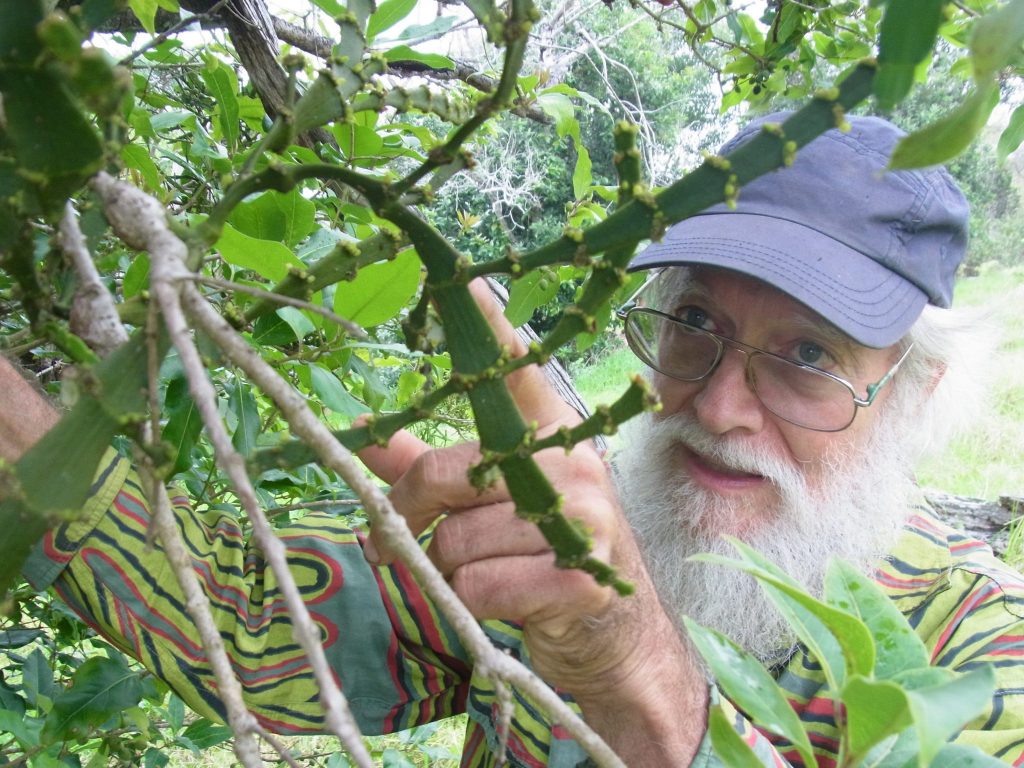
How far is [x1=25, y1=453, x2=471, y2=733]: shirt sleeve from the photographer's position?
3.24 ft

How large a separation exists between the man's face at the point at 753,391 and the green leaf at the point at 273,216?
756 mm

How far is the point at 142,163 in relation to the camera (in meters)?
0.90

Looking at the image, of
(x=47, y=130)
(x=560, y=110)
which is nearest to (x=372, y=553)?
(x=47, y=130)

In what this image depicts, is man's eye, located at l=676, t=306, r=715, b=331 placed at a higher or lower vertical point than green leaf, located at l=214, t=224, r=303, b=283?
higher

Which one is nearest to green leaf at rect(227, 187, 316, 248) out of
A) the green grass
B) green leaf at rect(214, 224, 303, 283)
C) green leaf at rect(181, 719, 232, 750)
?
green leaf at rect(214, 224, 303, 283)

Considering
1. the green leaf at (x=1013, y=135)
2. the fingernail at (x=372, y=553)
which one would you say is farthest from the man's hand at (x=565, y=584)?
the green leaf at (x=1013, y=135)

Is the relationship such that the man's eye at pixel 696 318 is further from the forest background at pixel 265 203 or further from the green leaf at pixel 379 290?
the green leaf at pixel 379 290

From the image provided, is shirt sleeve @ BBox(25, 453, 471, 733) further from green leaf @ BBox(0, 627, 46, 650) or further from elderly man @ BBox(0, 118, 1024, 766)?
green leaf @ BBox(0, 627, 46, 650)

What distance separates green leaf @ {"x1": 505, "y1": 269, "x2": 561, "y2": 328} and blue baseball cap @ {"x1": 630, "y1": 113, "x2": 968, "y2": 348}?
0.98 feet

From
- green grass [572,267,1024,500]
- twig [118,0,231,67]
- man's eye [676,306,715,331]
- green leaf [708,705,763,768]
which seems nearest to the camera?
green leaf [708,705,763,768]

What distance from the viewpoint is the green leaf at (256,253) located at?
2.19 feet

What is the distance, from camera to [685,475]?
54.3 inches

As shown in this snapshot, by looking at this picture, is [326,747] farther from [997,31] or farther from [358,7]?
[997,31]

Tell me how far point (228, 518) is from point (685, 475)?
30.1 inches
